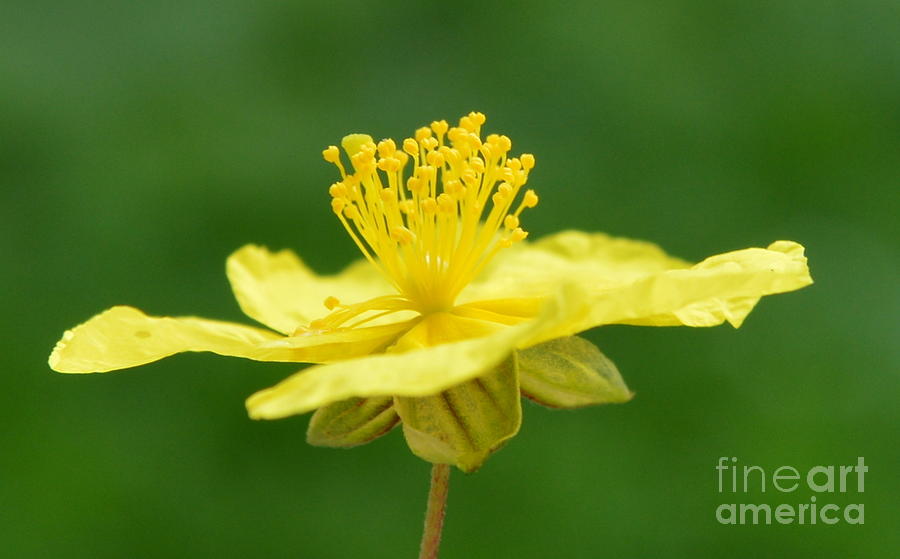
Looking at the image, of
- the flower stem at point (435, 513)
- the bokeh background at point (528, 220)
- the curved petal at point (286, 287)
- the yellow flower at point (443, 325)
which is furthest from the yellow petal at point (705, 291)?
the bokeh background at point (528, 220)

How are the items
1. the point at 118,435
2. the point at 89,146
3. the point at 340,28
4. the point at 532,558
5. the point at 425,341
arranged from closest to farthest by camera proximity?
the point at 425,341 → the point at 532,558 → the point at 118,435 → the point at 89,146 → the point at 340,28

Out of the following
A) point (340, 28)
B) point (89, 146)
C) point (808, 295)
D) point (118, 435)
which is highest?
point (340, 28)

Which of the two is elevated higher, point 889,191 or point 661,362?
point 889,191

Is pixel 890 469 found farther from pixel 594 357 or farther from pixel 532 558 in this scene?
pixel 594 357

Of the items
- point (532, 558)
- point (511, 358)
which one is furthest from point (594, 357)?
point (532, 558)

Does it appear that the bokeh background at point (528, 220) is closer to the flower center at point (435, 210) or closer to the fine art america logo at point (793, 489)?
the fine art america logo at point (793, 489)

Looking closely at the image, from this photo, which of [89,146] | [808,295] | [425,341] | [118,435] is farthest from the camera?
[89,146]

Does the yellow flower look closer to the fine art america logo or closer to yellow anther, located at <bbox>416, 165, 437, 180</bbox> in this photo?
yellow anther, located at <bbox>416, 165, 437, 180</bbox>

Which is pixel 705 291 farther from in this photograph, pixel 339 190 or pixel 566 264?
pixel 566 264
